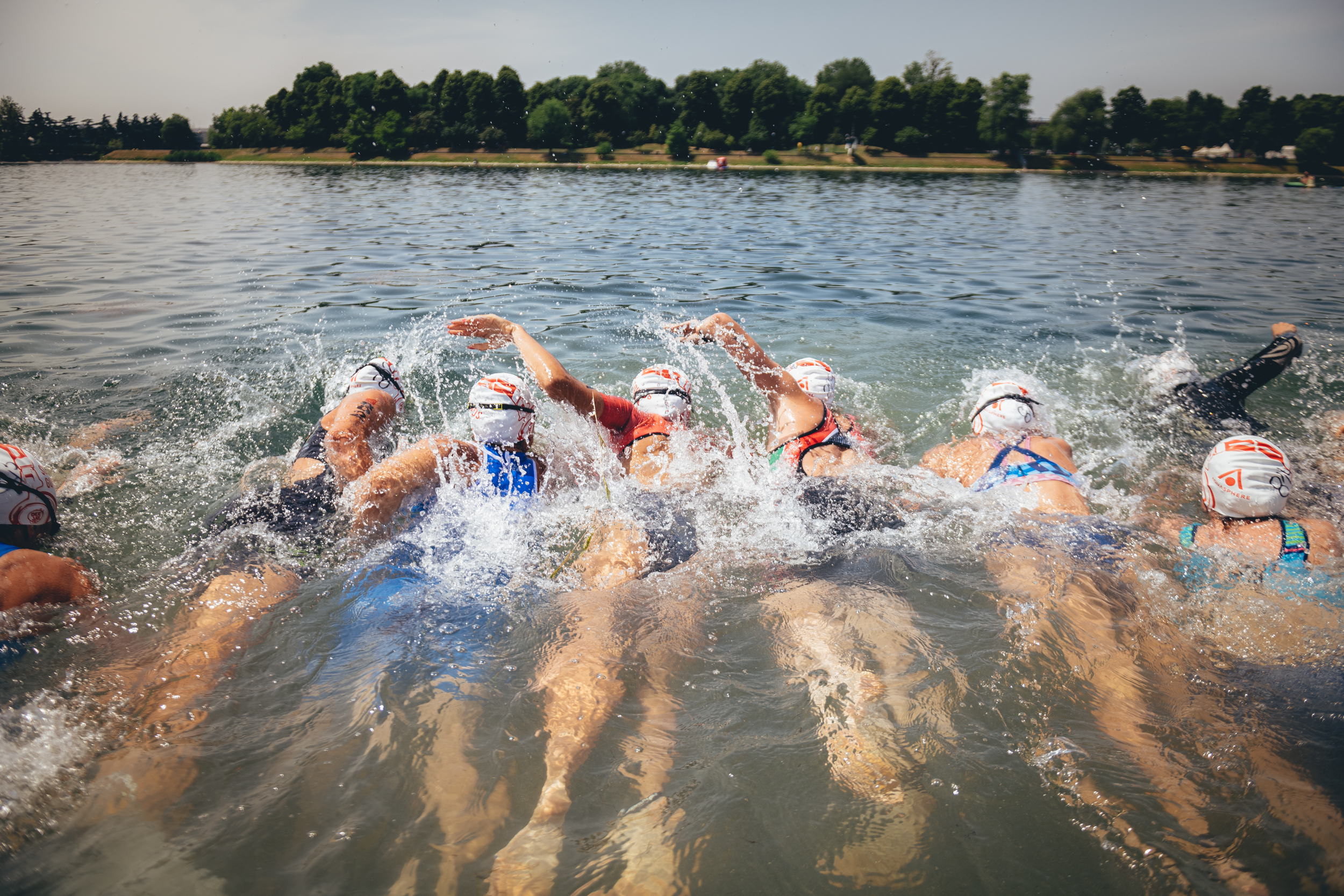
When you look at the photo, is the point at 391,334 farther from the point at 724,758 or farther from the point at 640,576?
the point at 724,758

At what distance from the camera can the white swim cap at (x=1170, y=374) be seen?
8117 millimetres

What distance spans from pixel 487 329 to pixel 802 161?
70.5 meters

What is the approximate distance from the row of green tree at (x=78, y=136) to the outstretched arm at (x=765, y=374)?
264ft

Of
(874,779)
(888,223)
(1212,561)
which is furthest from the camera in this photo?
(888,223)

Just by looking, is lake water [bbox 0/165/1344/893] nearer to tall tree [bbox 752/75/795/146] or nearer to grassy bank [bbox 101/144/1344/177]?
grassy bank [bbox 101/144/1344/177]

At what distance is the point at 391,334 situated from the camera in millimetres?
10656

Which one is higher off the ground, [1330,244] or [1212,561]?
[1330,244]

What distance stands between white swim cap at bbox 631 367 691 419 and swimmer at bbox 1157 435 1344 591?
3.87 meters

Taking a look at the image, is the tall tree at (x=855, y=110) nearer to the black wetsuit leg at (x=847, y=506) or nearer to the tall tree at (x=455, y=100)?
the tall tree at (x=455, y=100)

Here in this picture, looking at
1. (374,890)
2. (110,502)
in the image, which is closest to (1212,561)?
(374,890)

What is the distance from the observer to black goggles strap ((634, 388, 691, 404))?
19.0ft

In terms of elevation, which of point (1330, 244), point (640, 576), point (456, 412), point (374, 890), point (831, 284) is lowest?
point (374, 890)

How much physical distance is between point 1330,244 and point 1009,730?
84.2ft

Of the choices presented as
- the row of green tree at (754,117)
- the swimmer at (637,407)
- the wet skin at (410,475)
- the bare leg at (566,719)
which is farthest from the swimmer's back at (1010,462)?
the row of green tree at (754,117)
